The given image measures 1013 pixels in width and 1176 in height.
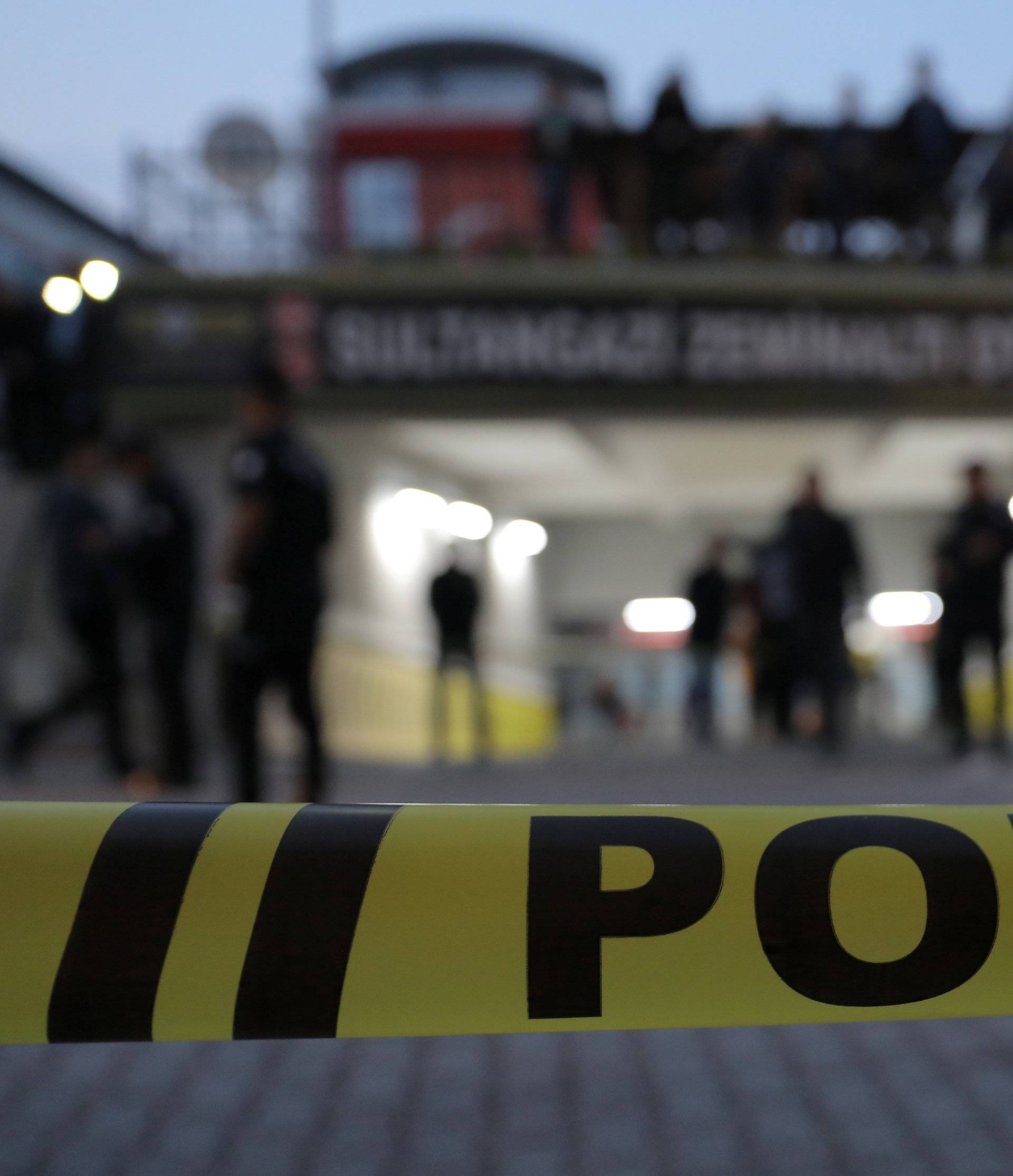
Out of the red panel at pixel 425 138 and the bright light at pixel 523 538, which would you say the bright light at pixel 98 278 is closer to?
the red panel at pixel 425 138

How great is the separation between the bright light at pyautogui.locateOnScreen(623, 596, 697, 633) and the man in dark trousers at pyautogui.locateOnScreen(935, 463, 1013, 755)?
53.1ft

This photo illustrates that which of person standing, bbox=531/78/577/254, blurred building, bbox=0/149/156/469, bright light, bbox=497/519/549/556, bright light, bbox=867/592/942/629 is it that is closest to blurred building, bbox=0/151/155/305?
blurred building, bbox=0/149/156/469

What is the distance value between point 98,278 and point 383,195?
5.37 meters

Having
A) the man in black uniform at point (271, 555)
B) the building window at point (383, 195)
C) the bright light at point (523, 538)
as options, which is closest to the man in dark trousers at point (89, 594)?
the man in black uniform at point (271, 555)

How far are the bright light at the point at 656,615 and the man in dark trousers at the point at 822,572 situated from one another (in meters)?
15.7

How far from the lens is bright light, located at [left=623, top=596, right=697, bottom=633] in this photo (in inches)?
916

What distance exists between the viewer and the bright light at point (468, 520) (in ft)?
53.0

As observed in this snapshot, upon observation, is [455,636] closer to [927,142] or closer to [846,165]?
[846,165]

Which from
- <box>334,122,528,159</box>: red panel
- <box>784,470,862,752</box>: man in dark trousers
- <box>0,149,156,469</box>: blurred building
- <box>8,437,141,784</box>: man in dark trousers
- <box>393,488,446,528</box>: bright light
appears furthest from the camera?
<box>334,122,528,159</box>: red panel

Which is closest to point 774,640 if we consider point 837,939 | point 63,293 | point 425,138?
point 63,293

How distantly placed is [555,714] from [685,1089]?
16136 mm

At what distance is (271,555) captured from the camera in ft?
14.8

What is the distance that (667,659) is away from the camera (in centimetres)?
1666

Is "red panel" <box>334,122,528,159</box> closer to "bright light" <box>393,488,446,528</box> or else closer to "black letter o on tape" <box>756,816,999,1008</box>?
"bright light" <box>393,488,446,528</box>
